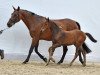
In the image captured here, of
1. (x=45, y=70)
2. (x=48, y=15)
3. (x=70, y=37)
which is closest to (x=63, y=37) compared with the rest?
(x=70, y=37)

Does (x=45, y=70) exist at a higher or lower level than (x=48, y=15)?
lower

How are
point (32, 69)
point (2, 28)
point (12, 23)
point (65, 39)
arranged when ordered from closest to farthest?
point (32, 69) → point (65, 39) → point (12, 23) → point (2, 28)

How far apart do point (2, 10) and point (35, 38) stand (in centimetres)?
248

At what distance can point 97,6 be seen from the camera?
17438 millimetres

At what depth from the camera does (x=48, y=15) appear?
17047mm

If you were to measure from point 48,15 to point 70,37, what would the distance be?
298 cm

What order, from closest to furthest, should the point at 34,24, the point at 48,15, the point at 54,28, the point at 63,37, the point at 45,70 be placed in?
the point at 45,70 → the point at 63,37 → the point at 54,28 → the point at 34,24 → the point at 48,15

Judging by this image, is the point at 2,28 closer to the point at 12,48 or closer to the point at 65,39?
the point at 12,48

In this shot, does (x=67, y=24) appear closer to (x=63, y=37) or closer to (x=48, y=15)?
(x=63, y=37)

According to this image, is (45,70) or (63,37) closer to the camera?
(45,70)

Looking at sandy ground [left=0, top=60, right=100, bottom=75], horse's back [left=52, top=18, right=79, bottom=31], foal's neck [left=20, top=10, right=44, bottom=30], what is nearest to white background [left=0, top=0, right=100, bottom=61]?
horse's back [left=52, top=18, right=79, bottom=31]

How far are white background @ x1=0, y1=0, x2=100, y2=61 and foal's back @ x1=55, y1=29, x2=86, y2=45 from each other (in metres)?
2.42

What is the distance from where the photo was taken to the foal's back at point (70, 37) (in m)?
14.2

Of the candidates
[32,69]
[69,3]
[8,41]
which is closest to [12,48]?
[8,41]
